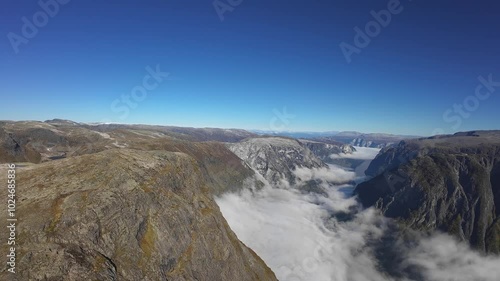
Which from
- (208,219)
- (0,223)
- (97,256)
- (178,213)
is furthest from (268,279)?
(0,223)

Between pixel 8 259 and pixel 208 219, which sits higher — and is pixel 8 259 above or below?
above

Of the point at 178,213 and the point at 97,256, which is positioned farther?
the point at 178,213

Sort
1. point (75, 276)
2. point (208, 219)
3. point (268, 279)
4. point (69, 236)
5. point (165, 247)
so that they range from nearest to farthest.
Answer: point (75, 276) < point (69, 236) < point (165, 247) < point (208, 219) < point (268, 279)

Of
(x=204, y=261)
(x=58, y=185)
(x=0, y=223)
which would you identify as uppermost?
(x=58, y=185)

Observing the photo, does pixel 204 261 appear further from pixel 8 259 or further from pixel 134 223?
pixel 8 259

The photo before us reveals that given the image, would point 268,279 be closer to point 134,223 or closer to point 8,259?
point 134,223

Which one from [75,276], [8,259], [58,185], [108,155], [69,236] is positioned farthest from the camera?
[108,155]

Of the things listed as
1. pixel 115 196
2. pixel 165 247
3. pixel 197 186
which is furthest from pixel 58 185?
pixel 197 186
